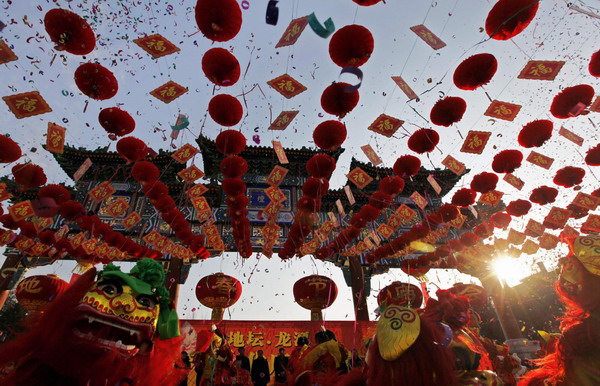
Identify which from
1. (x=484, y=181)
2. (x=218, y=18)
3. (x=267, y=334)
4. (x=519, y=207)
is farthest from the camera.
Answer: (x=267, y=334)

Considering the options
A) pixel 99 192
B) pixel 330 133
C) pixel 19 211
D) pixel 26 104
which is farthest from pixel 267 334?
pixel 26 104

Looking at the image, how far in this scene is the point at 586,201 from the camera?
22.8 feet

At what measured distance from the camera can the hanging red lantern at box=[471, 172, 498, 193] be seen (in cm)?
582

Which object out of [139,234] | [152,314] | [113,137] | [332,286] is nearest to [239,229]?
[332,286]

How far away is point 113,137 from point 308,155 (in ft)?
30.1

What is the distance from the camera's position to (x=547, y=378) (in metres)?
2.13

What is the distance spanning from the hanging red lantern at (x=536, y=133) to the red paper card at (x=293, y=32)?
374 cm

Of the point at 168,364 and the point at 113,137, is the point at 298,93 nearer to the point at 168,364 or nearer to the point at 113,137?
the point at 113,137

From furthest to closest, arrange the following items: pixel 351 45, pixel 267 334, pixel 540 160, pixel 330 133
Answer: pixel 267 334, pixel 540 160, pixel 330 133, pixel 351 45

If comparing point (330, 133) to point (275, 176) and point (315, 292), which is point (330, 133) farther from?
point (315, 292)

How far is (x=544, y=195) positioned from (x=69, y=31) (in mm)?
8788

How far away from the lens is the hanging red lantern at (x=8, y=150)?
4.12m

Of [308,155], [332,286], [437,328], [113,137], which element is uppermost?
[308,155]

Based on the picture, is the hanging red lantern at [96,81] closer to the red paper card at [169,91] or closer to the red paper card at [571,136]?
the red paper card at [169,91]
